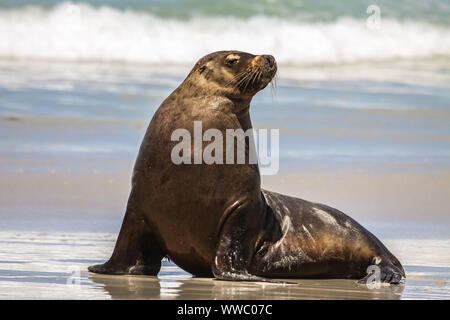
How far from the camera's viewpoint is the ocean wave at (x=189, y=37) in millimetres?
24094

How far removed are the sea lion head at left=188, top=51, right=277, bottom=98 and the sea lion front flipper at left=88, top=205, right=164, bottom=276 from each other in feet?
3.80

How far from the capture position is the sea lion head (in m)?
7.73

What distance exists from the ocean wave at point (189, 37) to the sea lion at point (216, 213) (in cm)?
1610

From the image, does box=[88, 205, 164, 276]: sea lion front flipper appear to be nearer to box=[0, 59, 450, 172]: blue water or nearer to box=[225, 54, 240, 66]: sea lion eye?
box=[225, 54, 240, 66]: sea lion eye

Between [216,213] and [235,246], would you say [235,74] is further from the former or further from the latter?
[235,246]

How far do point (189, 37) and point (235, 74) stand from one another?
59.1 feet

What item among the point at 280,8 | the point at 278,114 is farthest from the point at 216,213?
the point at 280,8

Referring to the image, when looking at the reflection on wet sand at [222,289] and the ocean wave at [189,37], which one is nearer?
the reflection on wet sand at [222,289]

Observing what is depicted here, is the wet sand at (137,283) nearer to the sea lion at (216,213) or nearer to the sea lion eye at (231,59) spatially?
the sea lion at (216,213)

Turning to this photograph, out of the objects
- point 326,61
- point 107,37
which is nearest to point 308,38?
point 326,61

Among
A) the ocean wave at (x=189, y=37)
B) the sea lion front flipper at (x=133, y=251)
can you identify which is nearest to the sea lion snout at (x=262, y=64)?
the sea lion front flipper at (x=133, y=251)

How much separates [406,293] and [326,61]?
18601 millimetres

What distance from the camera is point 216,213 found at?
7.29 metres
